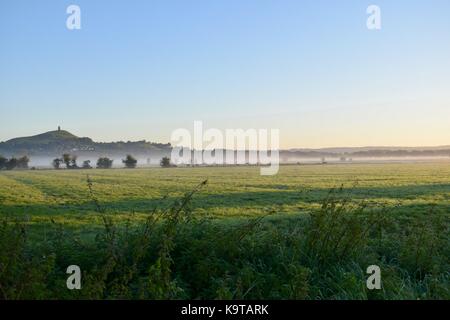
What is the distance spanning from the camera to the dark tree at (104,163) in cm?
14925

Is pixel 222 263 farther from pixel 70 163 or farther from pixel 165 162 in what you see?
pixel 70 163

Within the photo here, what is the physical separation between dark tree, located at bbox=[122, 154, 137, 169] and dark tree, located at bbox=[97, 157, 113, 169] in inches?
209

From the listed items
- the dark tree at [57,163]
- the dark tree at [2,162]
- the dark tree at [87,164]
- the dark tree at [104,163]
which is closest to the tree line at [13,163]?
the dark tree at [2,162]

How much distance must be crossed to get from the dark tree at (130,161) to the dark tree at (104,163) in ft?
17.5

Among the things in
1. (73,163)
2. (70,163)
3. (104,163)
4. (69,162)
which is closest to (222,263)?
(69,162)

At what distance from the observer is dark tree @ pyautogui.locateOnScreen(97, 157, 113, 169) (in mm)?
149250

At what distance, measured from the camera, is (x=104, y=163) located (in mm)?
149250

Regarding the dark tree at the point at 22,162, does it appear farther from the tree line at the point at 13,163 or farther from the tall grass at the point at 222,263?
the tall grass at the point at 222,263

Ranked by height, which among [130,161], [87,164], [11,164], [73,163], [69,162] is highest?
[130,161]

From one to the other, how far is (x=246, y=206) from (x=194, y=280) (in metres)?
17.3

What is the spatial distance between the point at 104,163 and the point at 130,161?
28.2ft
